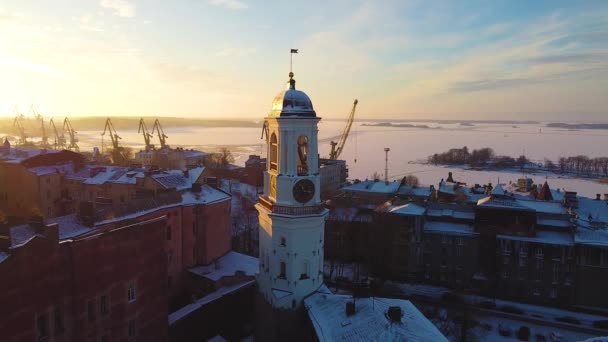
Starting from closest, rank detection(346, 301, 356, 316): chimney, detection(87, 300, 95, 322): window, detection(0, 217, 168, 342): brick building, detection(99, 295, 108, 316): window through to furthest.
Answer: detection(0, 217, 168, 342): brick building
detection(87, 300, 95, 322): window
detection(346, 301, 356, 316): chimney
detection(99, 295, 108, 316): window

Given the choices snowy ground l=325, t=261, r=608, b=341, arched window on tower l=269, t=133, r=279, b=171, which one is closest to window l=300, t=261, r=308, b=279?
arched window on tower l=269, t=133, r=279, b=171

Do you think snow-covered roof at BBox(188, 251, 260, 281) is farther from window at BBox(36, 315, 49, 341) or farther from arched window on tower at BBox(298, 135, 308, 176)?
window at BBox(36, 315, 49, 341)

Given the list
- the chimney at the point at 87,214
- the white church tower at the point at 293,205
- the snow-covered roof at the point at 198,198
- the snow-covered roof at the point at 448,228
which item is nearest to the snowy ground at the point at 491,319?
the snow-covered roof at the point at 448,228

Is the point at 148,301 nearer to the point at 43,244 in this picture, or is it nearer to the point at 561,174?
the point at 43,244

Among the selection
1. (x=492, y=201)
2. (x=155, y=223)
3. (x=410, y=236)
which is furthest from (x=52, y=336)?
(x=492, y=201)

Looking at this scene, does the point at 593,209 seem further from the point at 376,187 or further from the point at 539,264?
the point at 376,187

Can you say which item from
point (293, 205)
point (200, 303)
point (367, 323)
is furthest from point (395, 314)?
point (200, 303)
